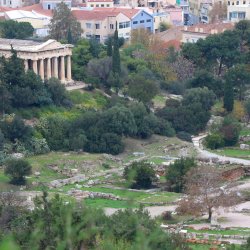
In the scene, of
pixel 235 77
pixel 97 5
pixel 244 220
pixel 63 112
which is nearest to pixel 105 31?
pixel 97 5

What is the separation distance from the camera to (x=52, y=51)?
184ft

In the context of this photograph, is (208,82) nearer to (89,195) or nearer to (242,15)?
(89,195)

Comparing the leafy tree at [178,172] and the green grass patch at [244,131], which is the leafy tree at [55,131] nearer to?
the leafy tree at [178,172]

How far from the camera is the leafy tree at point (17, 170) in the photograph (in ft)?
136

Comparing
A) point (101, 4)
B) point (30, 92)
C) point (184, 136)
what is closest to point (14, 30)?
point (30, 92)

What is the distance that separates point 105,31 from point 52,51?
22447 mm

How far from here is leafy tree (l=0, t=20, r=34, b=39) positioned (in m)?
66.5

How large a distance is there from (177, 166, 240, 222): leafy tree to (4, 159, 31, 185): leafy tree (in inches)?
273

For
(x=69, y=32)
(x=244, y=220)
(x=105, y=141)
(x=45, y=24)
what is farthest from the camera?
(x=45, y=24)

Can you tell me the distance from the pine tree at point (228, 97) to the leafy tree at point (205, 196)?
694 inches

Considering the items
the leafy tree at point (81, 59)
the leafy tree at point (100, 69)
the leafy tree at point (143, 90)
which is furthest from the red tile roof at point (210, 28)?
the leafy tree at point (143, 90)

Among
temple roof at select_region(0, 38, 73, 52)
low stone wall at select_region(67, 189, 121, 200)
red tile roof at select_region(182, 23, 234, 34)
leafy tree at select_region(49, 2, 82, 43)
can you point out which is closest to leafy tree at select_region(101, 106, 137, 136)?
low stone wall at select_region(67, 189, 121, 200)

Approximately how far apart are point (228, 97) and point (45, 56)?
1026cm

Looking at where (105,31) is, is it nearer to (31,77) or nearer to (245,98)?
(245,98)
